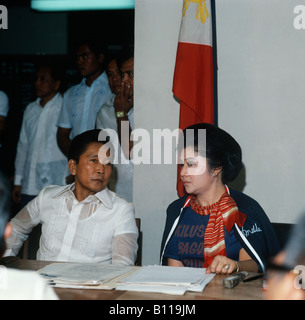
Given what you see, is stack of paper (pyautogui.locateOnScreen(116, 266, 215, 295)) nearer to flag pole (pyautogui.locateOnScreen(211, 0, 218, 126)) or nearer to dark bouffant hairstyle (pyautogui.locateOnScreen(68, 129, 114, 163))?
dark bouffant hairstyle (pyautogui.locateOnScreen(68, 129, 114, 163))

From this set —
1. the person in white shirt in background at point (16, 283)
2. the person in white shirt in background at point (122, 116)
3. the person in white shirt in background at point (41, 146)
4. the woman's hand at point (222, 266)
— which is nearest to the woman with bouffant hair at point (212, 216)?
the woman's hand at point (222, 266)

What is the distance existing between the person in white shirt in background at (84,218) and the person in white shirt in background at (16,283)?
1.44 metres

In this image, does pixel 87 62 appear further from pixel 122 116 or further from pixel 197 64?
pixel 197 64

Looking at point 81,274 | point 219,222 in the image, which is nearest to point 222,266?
point 219,222

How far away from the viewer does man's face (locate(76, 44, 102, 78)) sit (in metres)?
4.09

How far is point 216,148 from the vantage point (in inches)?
104

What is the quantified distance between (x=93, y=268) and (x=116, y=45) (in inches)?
160

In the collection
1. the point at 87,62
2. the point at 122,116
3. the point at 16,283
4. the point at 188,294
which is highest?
the point at 87,62

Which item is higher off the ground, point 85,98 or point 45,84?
point 45,84

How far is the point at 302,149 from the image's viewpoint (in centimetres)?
311

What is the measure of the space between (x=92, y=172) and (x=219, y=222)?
29.2 inches

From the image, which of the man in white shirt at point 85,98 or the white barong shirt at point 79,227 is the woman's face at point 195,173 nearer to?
the white barong shirt at point 79,227

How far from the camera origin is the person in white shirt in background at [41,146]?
416 cm
